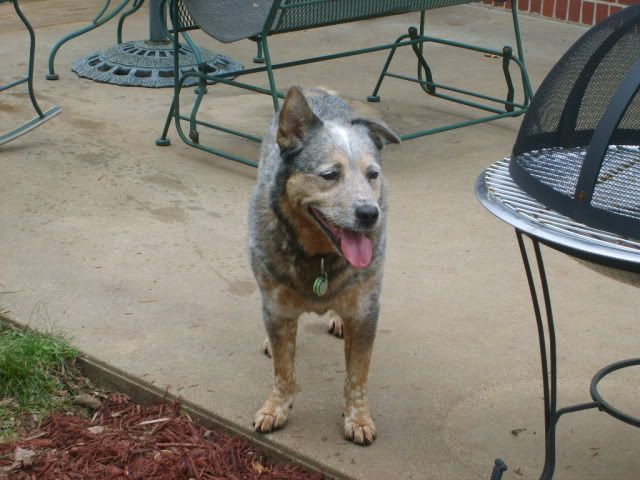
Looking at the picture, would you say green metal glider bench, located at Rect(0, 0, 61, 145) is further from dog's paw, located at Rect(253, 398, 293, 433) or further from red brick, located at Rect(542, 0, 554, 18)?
red brick, located at Rect(542, 0, 554, 18)

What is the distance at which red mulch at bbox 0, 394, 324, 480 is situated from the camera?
10.8ft

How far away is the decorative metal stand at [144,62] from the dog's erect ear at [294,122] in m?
4.21

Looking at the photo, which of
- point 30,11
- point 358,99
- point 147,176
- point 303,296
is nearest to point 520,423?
point 303,296

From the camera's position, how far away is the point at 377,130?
11.1 ft

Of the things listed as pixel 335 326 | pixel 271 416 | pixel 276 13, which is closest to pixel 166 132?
pixel 276 13

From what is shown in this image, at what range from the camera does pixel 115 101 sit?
→ 23.5 feet

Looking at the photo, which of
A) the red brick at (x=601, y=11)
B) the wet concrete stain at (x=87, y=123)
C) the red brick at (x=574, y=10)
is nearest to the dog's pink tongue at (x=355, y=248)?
the wet concrete stain at (x=87, y=123)

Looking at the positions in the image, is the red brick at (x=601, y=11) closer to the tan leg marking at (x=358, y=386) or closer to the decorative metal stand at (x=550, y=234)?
the tan leg marking at (x=358, y=386)

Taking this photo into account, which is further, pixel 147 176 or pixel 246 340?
pixel 147 176

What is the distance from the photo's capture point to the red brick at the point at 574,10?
9.50 metres

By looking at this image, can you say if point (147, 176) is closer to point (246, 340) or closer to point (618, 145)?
point (246, 340)

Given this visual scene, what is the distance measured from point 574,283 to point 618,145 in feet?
5.35

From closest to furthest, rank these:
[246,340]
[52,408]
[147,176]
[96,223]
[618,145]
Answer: [618,145]
[52,408]
[246,340]
[96,223]
[147,176]

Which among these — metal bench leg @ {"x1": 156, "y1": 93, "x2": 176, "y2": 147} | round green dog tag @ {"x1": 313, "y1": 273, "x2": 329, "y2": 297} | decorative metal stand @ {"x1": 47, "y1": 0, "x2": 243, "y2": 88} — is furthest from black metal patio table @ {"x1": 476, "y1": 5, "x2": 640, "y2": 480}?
decorative metal stand @ {"x1": 47, "y1": 0, "x2": 243, "y2": 88}
